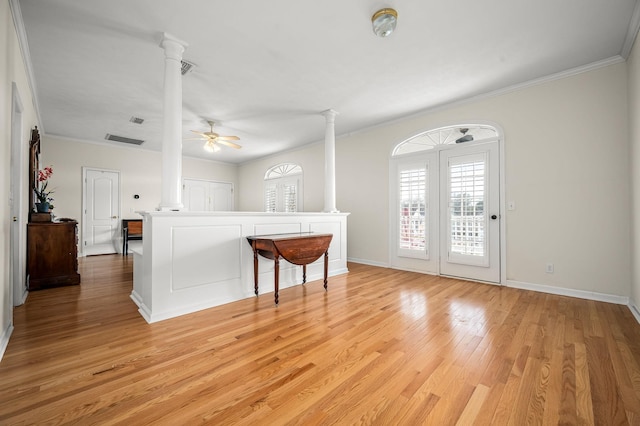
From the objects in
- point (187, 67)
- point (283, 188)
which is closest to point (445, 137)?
point (187, 67)

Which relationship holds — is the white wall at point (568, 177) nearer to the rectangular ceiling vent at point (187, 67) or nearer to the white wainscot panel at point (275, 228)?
the white wainscot panel at point (275, 228)

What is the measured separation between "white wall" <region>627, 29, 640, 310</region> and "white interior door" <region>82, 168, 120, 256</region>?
831 cm

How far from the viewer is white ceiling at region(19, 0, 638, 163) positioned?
7.06 ft

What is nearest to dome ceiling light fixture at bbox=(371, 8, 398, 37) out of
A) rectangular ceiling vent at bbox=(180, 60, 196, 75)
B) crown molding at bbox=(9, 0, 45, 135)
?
rectangular ceiling vent at bbox=(180, 60, 196, 75)

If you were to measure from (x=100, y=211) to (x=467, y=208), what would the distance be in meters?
7.23

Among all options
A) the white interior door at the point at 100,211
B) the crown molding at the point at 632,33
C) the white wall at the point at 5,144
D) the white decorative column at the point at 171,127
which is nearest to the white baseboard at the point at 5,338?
the white wall at the point at 5,144

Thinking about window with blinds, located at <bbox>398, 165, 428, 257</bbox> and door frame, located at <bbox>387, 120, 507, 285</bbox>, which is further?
window with blinds, located at <bbox>398, 165, 428, 257</bbox>

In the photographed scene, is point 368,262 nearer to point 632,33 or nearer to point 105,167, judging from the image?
point 632,33

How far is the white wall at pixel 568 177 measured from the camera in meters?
2.75

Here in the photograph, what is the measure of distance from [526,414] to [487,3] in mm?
2707

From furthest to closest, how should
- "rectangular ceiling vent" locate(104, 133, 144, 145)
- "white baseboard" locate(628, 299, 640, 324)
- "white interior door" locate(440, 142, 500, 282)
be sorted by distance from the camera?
"rectangular ceiling vent" locate(104, 133, 144, 145)
"white interior door" locate(440, 142, 500, 282)
"white baseboard" locate(628, 299, 640, 324)

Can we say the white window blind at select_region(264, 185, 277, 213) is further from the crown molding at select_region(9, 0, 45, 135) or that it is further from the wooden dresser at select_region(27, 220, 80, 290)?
the crown molding at select_region(9, 0, 45, 135)

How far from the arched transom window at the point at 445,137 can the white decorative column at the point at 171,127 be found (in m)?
3.32

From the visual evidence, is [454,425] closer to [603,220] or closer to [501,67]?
[603,220]
